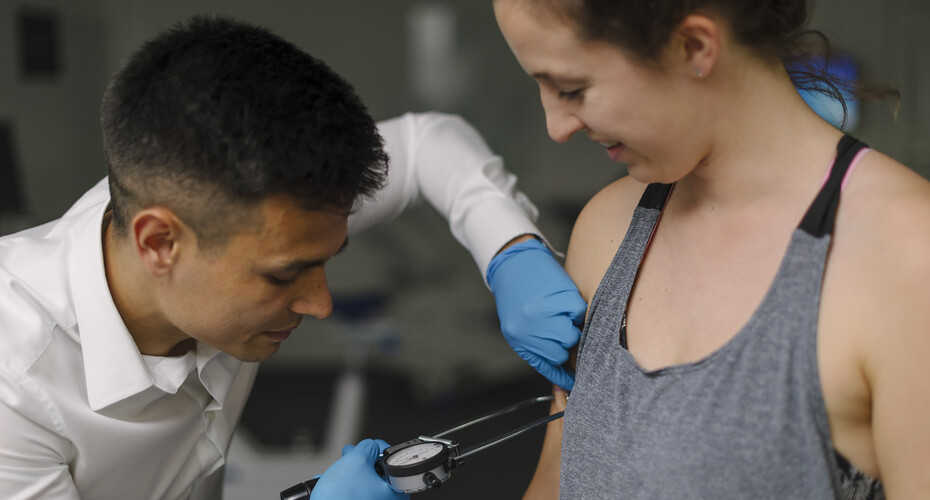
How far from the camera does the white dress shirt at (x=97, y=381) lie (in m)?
1.14

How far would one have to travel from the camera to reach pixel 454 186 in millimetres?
1563

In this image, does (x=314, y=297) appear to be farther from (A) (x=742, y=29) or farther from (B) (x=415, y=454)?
(A) (x=742, y=29)

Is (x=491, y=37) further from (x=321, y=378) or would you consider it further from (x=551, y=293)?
(x=551, y=293)

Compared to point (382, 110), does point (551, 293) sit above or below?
below

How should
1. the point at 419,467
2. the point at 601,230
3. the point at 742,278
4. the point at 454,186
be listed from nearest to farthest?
1. the point at 742,278
2. the point at 419,467
3. the point at 601,230
4. the point at 454,186

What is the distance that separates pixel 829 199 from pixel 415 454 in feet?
2.19

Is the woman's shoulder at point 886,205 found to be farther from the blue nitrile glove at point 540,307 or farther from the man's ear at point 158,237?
the man's ear at point 158,237

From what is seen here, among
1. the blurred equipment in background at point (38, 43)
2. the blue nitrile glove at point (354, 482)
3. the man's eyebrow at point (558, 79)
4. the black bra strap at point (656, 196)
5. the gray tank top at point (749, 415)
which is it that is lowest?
the blue nitrile glove at point (354, 482)

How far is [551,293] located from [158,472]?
29.6 inches

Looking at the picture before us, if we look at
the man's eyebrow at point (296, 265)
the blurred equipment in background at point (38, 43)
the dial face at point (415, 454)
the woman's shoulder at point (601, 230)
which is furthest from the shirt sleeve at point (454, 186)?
the blurred equipment in background at point (38, 43)

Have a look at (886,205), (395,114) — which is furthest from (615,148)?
(395,114)

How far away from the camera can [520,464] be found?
152 inches

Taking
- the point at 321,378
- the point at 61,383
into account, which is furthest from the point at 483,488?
the point at 61,383

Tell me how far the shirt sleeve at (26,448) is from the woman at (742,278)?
76 centimetres
